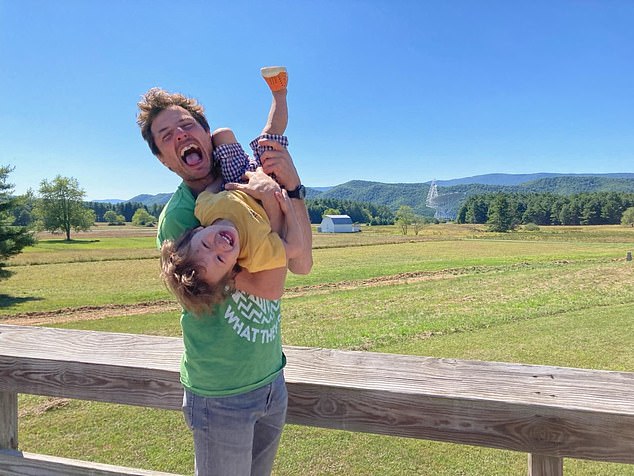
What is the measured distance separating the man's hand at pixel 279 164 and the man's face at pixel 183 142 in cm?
18

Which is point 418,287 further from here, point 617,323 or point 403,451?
point 403,451

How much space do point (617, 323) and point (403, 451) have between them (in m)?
7.75

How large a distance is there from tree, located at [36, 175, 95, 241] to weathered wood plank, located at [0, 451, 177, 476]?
229 feet

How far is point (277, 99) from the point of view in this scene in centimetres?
160

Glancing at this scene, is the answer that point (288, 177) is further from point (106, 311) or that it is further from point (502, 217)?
point (502, 217)

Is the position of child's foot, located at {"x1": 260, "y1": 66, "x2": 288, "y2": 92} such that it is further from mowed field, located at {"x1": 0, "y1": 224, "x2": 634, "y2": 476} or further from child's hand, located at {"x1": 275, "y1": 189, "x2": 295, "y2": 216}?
mowed field, located at {"x1": 0, "y1": 224, "x2": 634, "y2": 476}

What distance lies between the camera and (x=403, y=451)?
421 cm

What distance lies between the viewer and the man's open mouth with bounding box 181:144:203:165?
144cm

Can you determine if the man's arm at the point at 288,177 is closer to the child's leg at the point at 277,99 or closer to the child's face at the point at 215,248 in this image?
the child's leg at the point at 277,99

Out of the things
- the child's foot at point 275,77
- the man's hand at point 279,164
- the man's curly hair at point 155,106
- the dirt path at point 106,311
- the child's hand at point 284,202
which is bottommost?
the dirt path at point 106,311

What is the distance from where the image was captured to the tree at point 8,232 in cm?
1972

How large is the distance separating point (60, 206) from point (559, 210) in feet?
368

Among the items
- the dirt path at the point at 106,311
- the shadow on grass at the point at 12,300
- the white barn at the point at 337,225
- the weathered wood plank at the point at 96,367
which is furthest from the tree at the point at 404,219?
the weathered wood plank at the point at 96,367

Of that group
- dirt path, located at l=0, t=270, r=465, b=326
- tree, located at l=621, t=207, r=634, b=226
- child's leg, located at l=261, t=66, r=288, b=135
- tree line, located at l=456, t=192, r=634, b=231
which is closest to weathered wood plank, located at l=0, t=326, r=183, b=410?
child's leg, located at l=261, t=66, r=288, b=135
